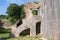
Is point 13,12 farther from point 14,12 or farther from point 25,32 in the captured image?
point 25,32

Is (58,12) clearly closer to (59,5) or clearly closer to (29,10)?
(59,5)

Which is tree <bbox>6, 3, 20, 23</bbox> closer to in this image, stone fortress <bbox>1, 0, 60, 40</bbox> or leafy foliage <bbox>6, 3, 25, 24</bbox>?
leafy foliage <bbox>6, 3, 25, 24</bbox>

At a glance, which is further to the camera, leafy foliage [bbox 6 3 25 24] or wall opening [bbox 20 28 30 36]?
leafy foliage [bbox 6 3 25 24]

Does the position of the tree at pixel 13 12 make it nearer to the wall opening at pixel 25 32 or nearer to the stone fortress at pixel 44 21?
the stone fortress at pixel 44 21

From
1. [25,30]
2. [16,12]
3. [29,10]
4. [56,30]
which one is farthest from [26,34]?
[16,12]

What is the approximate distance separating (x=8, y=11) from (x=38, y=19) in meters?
29.4

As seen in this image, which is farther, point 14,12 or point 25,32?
point 14,12

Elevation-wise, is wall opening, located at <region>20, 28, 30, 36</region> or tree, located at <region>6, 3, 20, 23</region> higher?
tree, located at <region>6, 3, 20, 23</region>

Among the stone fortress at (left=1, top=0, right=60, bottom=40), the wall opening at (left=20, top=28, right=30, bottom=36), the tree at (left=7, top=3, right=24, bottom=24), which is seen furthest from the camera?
the tree at (left=7, top=3, right=24, bottom=24)

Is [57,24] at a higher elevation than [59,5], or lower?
lower

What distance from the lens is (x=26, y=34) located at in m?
26.7

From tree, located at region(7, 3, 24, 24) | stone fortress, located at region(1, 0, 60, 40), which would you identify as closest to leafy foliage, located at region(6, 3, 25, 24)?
tree, located at region(7, 3, 24, 24)

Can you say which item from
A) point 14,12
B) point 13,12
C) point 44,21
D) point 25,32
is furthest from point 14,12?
point 44,21

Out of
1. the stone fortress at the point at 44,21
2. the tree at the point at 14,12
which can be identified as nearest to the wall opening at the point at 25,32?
the stone fortress at the point at 44,21
